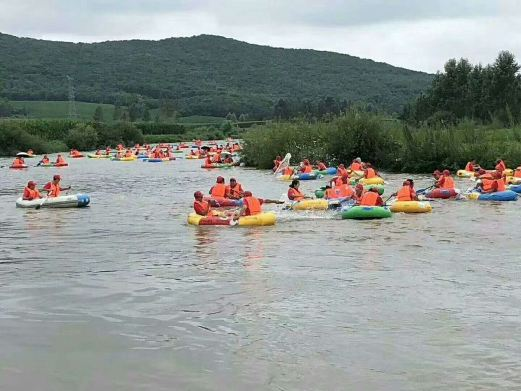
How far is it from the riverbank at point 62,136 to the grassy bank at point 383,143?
25.8 metres

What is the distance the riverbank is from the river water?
46196mm

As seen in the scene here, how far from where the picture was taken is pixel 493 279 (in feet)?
37.6

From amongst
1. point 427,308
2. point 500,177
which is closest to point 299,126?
point 500,177

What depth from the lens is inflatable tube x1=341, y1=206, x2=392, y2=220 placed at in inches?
707

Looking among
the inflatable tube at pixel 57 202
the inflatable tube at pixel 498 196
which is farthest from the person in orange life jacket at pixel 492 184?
the inflatable tube at pixel 57 202

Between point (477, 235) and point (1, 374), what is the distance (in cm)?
1105

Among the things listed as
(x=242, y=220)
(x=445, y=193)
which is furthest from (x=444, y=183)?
(x=242, y=220)

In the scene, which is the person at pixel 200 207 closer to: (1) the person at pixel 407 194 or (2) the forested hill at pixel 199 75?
(1) the person at pixel 407 194

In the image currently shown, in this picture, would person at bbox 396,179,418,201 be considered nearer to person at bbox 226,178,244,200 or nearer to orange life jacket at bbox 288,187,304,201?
orange life jacket at bbox 288,187,304,201

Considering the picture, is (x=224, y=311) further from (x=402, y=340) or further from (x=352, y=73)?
(x=352, y=73)

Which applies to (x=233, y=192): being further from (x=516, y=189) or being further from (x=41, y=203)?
(x=516, y=189)

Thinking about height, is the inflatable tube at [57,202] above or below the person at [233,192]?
below

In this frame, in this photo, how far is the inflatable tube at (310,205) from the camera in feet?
64.6

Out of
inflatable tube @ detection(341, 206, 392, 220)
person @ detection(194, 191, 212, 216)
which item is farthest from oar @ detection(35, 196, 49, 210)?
inflatable tube @ detection(341, 206, 392, 220)
